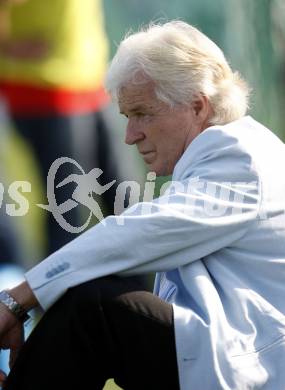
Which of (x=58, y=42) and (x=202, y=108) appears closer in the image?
(x=202, y=108)

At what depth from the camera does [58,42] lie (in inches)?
190

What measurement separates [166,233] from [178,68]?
0.51m

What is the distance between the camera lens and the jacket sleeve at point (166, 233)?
3064mm

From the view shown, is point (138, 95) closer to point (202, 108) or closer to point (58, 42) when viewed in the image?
point (202, 108)

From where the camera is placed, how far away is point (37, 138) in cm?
491

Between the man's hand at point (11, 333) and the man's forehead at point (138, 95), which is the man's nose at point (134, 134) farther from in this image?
the man's hand at point (11, 333)

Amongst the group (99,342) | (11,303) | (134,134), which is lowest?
(99,342)

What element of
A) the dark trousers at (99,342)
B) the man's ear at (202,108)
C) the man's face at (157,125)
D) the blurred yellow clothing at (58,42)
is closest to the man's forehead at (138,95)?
the man's face at (157,125)

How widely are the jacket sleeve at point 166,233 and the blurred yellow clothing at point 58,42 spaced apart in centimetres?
176

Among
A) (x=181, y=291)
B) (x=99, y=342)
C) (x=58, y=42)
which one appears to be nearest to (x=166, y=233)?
(x=181, y=291)

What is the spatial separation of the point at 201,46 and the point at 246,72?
2.17 meters

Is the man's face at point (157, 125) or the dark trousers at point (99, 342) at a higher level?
the man's face at point (157, 125)

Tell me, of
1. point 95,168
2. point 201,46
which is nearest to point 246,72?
point 95,168

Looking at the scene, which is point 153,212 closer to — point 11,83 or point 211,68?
point 211,68
